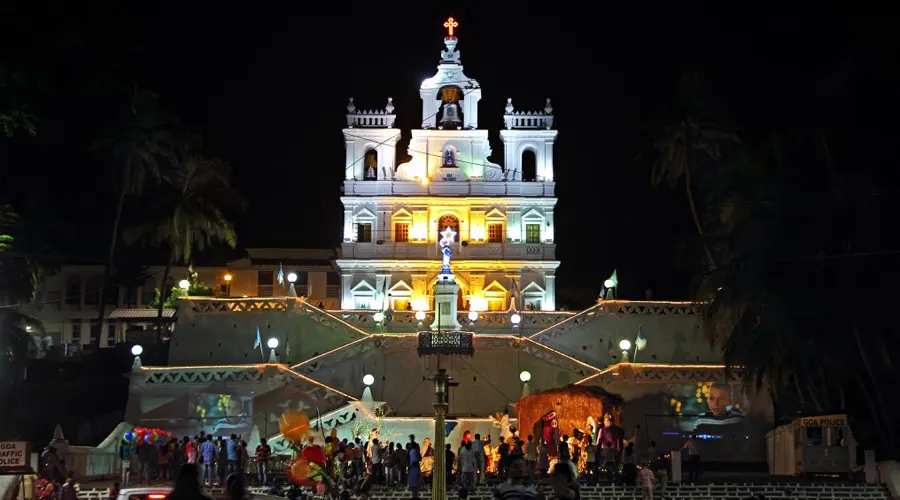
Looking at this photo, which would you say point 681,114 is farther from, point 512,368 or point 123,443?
point 123,443

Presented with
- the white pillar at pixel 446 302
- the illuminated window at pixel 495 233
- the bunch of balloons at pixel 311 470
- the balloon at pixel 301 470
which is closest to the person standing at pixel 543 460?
the bunch of balloons at pixel 311 470

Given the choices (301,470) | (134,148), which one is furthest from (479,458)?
(134,148)

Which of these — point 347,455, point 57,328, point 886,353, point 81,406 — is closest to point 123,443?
point 347,455

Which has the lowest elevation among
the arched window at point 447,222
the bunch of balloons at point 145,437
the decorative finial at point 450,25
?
the bunch of balloons at point 145,437

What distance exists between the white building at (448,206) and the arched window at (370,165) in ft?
0.16

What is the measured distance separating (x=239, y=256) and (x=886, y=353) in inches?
1761

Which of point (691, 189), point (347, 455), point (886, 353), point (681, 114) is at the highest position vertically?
point (681, 114)

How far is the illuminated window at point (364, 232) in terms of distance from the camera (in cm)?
6051

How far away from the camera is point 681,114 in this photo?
56062 mm

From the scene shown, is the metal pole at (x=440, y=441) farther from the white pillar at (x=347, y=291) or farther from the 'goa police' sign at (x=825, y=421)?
the white pillar at (x=347, y=291)

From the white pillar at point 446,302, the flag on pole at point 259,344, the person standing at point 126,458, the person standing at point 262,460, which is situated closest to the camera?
the person standing at point 262,460

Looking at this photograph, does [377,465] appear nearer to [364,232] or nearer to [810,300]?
[810,300]

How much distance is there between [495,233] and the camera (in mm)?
60781

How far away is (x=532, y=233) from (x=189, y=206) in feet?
54.0
